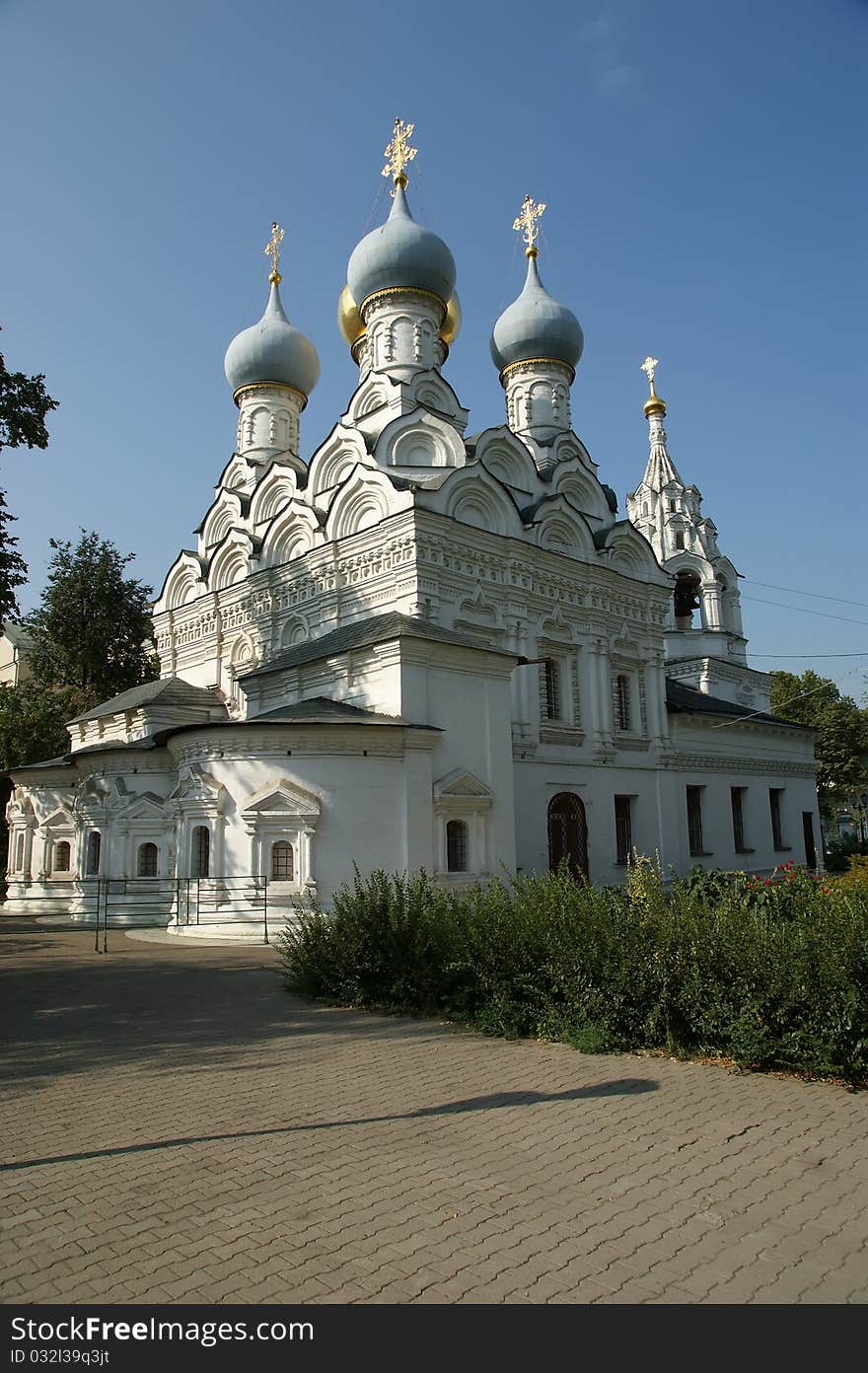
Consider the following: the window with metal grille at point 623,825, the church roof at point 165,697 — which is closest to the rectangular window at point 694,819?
the window with metal grille at point 623,825

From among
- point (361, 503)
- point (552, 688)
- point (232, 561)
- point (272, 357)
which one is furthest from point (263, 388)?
point (552, 688)

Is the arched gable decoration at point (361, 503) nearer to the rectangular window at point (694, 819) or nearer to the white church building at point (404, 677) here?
the white church building at point (404, 677)

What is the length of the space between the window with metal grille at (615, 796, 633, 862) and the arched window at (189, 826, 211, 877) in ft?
34.0

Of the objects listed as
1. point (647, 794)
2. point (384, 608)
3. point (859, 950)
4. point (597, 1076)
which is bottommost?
point (597, 1076)

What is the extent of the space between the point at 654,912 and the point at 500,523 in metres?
14.5

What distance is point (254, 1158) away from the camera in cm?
466

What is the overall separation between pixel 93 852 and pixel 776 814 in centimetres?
2017

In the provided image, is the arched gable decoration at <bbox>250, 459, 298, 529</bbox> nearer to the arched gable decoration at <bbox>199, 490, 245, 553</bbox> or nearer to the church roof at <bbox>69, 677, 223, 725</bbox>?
the arched gable decoration at <bbox>199, 490, 245, 553</bbox>

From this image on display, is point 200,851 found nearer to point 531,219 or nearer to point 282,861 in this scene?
point 282,861

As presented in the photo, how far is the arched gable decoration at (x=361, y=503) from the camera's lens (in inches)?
→ 760

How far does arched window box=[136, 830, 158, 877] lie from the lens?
1881cm

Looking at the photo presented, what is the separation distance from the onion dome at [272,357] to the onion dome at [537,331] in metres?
6.08
